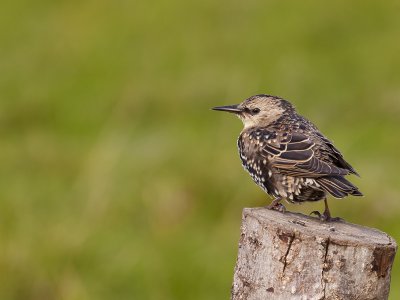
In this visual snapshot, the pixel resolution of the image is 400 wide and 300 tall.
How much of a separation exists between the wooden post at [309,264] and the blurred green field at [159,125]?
430cm

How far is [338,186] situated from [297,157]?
0.49m

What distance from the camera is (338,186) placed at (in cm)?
751

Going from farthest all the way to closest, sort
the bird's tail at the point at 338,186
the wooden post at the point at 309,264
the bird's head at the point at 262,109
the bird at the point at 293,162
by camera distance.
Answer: the bird's head at the point at 262,109 < the bird at the point at 293,162 < the bird's tail at the point at 338,186 < the wooden post at the point at 309,264

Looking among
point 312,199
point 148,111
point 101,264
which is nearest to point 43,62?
point 148,111

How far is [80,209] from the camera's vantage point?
41.8 ft

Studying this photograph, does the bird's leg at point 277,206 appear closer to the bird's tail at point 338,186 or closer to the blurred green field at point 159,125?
the bird's tail at point 338,186

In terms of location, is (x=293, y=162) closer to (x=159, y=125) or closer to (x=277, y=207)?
(x=277, y=207)

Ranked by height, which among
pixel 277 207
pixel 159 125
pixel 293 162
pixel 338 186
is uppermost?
pixel 159 125

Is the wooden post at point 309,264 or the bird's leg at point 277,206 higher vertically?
the bird's leg at point 277,206

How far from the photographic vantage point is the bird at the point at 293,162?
765 centimetres

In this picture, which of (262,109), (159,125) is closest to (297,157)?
(262,109)

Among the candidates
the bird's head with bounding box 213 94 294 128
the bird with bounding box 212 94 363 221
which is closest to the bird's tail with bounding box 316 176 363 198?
the bird with bounding box 212 94 363 221

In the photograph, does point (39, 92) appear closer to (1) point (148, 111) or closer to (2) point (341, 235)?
(1) point (148, 111)

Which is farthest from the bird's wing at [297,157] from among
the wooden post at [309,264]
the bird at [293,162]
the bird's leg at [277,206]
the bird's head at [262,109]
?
the wooden post at [309,264]
